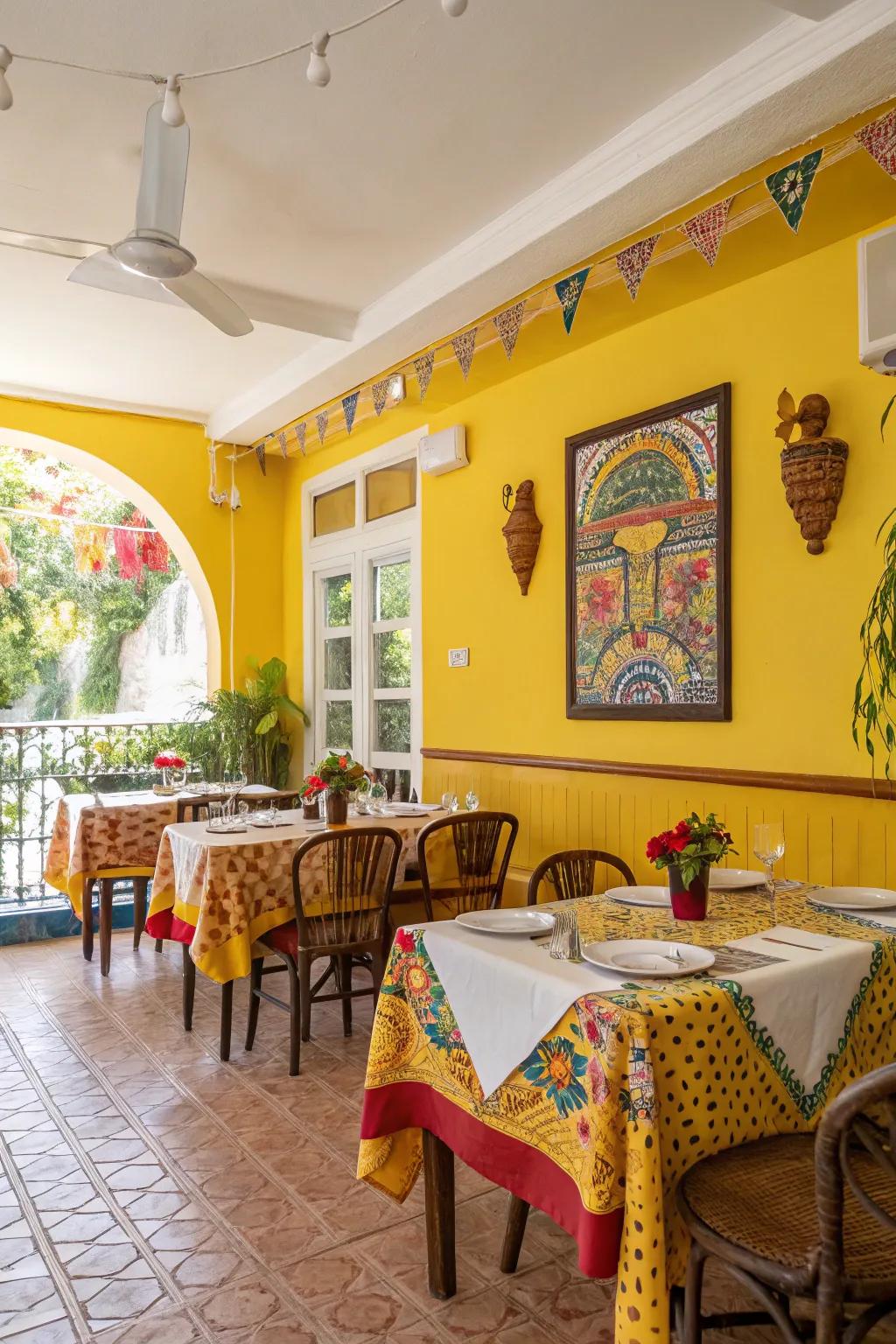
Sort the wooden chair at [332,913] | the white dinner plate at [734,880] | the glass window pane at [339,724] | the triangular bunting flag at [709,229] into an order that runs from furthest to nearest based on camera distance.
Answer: the glass window pane at [339,724] → the wooden chair at [332,913] → the triangular bunting flag at [709,229] → the white dinner plate at [734,880]

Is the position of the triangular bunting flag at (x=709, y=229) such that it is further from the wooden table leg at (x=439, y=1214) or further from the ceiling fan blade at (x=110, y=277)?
the wooden table leg at (x=439, y=1214)

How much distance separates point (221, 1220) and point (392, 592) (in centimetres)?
401

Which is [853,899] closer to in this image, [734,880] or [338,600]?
[734,880]

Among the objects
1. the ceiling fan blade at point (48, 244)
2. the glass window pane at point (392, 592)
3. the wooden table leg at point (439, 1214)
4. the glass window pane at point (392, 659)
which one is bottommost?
the wooden table leg at point (439, 1214)

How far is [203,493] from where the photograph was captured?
22.2ft

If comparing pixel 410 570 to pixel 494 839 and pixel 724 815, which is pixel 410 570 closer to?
pixel 494 839

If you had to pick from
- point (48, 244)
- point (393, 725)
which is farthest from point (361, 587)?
point (48, 244)

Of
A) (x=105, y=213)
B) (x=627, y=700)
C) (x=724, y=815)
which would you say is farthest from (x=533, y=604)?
(x=105, y=213)

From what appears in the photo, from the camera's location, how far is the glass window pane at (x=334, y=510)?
6.48m

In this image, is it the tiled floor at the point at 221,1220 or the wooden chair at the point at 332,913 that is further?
the wooden chair at the point at 332,913

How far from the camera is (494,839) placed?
413cm

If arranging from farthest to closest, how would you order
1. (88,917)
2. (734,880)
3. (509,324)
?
(88,917)
(509,324)
(734,880)

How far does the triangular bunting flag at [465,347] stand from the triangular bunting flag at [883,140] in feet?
6.34

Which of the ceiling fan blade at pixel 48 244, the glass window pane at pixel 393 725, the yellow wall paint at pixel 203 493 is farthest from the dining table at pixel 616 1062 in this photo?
the yellow wall paint at pixel 203 493
